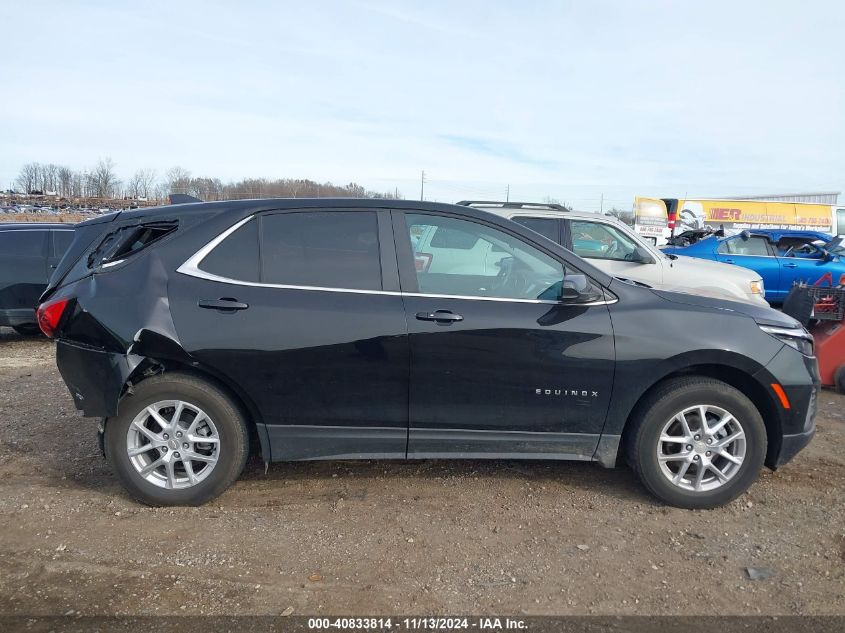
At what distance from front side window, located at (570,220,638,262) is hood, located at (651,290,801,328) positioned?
367 cm

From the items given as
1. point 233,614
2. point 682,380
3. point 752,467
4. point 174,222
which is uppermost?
point 174,222

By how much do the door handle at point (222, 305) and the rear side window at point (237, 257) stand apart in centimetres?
16

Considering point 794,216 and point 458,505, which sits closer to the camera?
point 458,505

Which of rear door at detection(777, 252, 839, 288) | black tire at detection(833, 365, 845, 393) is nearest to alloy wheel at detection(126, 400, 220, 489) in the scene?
black tire at detection(833, 365, 845, 393)

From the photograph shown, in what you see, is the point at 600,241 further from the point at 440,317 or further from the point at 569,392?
the point at 440,317

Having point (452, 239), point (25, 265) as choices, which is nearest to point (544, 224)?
point (452, 239)

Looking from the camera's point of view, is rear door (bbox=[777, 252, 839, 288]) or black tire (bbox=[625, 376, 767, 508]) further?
rear door (bbox=[777, 252, 839, 288])

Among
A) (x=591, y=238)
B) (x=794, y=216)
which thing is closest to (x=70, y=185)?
(x=794, y=216)

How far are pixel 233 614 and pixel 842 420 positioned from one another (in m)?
5.31

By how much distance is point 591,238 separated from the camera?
24.5 feet

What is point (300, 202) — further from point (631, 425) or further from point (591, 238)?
point (591, 238)

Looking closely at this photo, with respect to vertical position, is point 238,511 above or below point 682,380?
below

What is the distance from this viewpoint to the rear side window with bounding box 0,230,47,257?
8.74 m

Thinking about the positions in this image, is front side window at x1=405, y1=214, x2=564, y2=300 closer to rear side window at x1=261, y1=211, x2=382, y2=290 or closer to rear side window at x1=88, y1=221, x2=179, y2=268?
rear side window at x1=261, y1=211, x2=382, y2=290
